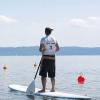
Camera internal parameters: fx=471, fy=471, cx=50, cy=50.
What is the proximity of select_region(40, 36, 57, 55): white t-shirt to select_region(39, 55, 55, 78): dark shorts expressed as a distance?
299mm

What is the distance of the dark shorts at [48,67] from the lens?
16672 millimetres

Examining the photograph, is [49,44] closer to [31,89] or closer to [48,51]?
[48,51]

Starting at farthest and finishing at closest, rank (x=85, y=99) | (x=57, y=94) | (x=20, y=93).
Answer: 1. (x=20, y=93)
2. (x=57, y=94)
3. (x=85, y=99)

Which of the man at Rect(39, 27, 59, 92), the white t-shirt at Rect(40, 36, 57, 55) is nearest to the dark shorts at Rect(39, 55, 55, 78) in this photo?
the man at Rect(39, 27, 59, 92)

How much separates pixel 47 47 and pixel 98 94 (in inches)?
102

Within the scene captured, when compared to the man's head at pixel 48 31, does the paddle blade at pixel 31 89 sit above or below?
below

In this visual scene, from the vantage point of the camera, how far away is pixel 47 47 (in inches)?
652

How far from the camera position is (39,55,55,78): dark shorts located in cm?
1667

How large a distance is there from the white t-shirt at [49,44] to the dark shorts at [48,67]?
299 millimetres

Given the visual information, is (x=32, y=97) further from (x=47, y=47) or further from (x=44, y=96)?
(x=47, y=47)

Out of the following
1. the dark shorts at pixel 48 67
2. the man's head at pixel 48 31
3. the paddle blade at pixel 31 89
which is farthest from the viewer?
the paddle blade at pixel 31 89

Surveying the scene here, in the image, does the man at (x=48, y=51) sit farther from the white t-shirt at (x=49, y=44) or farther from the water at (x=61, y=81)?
the water at (x=61, y=81)

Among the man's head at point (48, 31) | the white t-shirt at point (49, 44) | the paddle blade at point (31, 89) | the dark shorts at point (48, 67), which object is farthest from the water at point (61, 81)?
the man's head at point (48, 31)

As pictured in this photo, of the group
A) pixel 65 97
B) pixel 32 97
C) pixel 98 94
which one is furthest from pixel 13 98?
pixel 98 94
